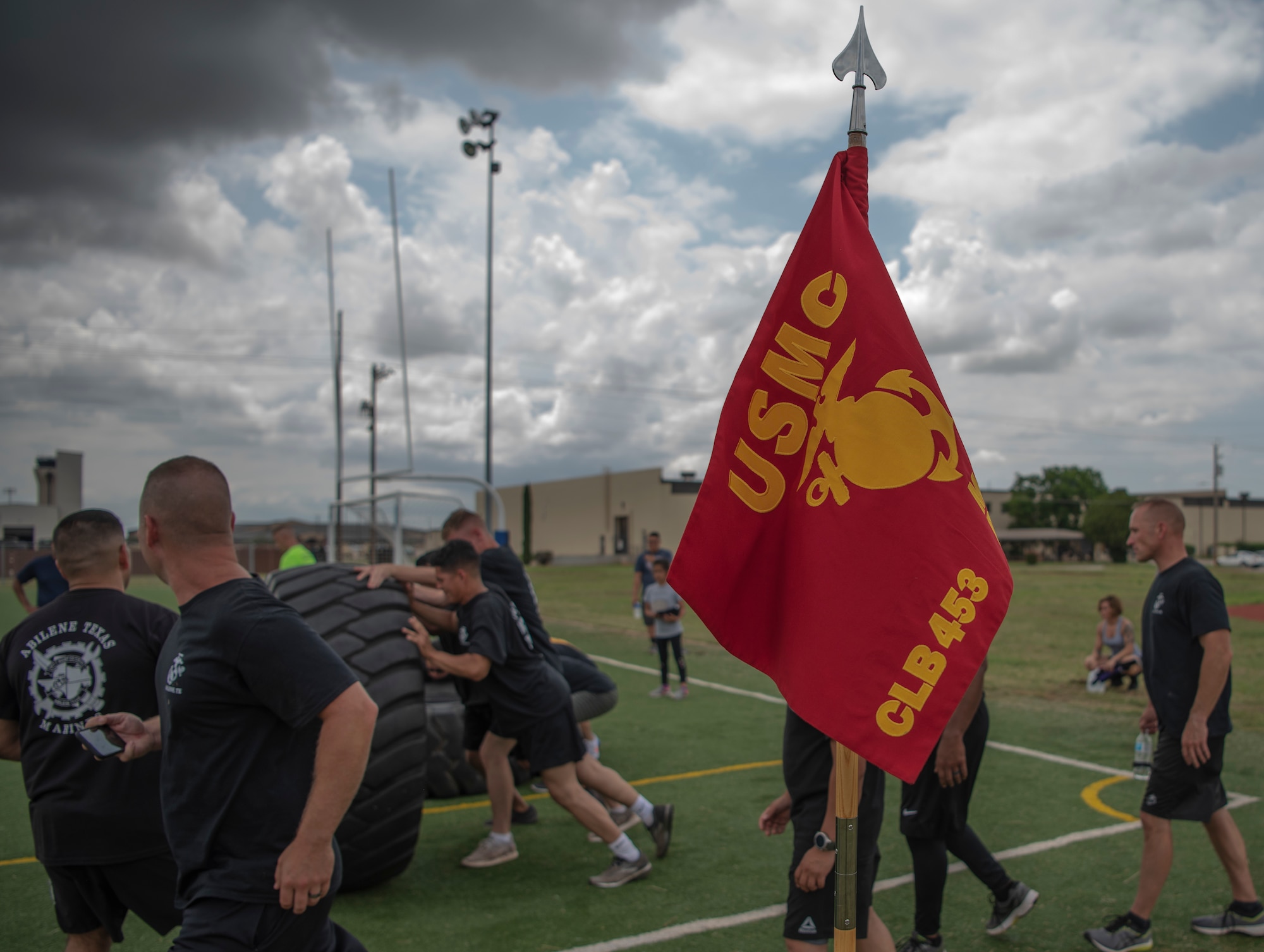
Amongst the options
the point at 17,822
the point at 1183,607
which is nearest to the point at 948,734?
the point at 1183,607

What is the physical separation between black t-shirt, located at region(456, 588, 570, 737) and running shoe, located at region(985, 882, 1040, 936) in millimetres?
2408

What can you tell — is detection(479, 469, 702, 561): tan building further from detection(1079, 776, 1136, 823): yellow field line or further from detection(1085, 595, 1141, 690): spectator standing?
detection(1079, 776, 1136, 823): yellow field line

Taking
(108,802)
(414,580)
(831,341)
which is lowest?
(108,802)

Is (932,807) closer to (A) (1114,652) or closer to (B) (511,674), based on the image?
(B) (511,674)

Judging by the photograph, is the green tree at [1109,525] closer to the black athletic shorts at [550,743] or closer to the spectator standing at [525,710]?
the spectator standing at [525,710]

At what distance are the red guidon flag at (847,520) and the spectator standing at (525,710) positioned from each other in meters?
2.76

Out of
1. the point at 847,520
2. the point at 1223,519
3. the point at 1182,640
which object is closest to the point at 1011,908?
the point at 1182,640

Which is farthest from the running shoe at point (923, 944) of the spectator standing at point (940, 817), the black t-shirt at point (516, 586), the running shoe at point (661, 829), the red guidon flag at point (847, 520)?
the black t-shirt at point (516, 586)

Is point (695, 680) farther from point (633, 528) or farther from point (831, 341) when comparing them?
point (633, 528)

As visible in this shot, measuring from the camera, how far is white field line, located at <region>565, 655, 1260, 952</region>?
14.7 ft

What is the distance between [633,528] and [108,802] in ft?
199

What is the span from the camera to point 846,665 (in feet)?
7.88

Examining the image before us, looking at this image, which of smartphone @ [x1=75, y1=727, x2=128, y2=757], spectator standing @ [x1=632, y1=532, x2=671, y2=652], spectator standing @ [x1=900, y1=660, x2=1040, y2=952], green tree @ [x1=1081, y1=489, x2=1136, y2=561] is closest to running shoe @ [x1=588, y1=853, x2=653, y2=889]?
spectator standing @ [x1=900, y1=660, x2=1040, y2=952]

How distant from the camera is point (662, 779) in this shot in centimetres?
753
